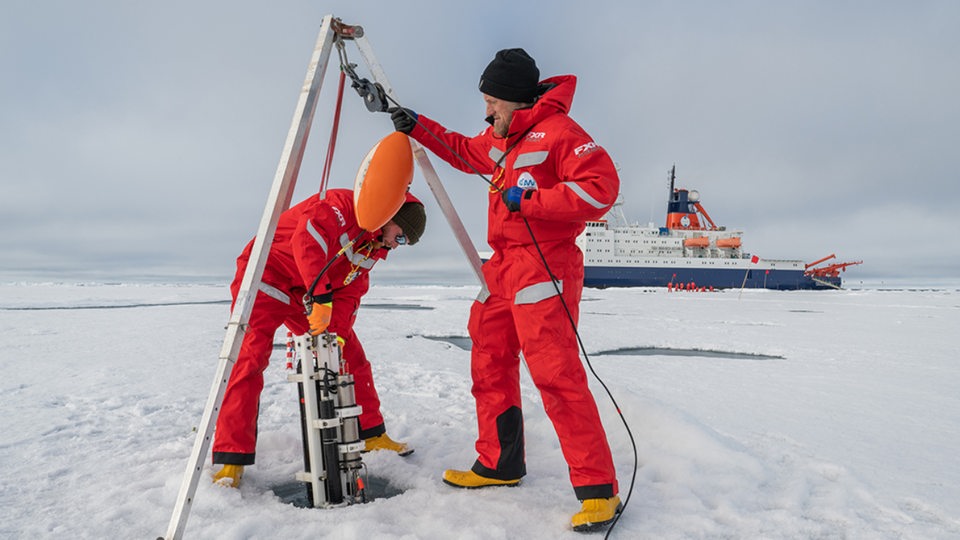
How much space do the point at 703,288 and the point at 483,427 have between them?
42.3 metres

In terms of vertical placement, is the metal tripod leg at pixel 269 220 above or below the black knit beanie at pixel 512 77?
below

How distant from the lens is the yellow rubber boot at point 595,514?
1.98 meters

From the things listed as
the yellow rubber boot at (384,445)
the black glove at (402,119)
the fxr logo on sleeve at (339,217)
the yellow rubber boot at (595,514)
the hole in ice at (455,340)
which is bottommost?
the hole in ice at (455,340)

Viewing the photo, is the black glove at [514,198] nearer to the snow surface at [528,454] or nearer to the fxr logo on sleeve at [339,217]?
the fxr logo on sleeve at [339,217]

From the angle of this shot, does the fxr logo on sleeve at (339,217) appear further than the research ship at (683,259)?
No

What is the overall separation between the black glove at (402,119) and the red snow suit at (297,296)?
17.0 inches

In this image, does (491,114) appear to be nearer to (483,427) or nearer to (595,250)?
(483,427)

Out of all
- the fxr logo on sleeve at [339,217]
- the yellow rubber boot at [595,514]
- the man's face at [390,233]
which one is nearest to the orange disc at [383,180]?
the fxr logo on sleeve at [339,217]

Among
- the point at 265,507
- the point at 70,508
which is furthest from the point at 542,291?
the point at 70,508

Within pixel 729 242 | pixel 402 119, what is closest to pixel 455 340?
pixel 402 119

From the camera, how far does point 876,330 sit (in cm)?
1034

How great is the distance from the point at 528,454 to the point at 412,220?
147 cm

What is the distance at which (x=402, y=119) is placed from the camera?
250cm

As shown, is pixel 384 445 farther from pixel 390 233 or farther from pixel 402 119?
pixel 402 119
